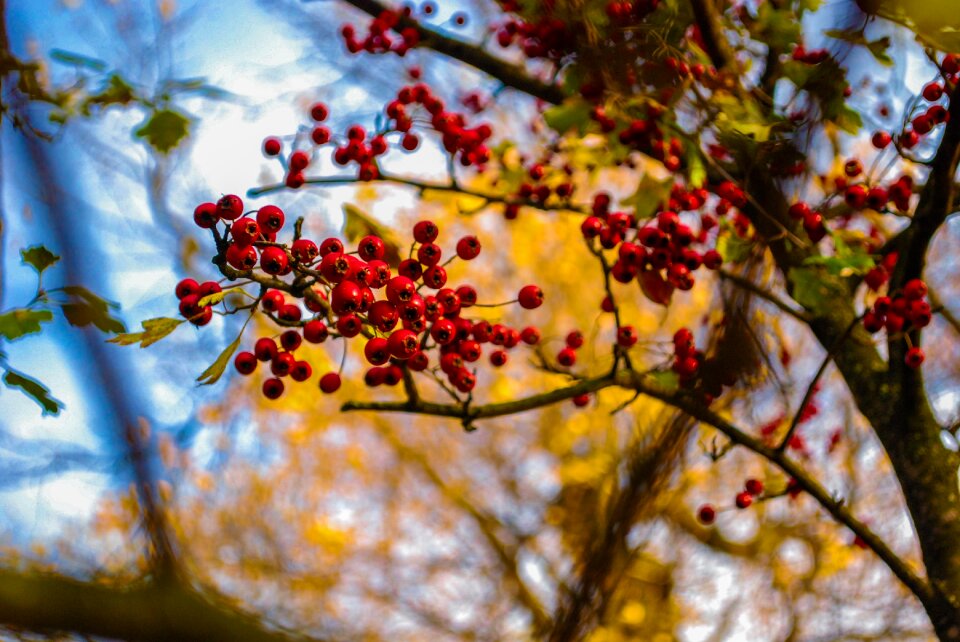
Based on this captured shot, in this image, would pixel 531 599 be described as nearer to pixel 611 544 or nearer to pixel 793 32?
pixel 793 32

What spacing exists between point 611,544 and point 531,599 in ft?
32.8

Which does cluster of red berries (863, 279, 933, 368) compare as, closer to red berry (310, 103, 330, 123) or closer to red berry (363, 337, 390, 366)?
red berry (363, 337, 390, 366)

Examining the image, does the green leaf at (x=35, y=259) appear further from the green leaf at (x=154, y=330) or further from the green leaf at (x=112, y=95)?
the green leaf at (x=112, y=95)

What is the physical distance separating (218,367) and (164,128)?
2294 millimetres

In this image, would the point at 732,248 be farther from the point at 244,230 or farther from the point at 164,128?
the point at 164,128

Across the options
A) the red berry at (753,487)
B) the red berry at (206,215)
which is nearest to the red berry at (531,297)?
the red berry at (206,215)

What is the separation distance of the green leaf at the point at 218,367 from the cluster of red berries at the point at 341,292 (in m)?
0.12

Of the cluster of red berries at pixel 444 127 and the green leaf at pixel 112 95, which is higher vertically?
the cluster of red berries at pixel 444 127

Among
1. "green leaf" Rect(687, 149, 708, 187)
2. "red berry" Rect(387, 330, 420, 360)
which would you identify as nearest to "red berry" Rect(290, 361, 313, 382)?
"red berry" Rect(387, 330, 420, 360)

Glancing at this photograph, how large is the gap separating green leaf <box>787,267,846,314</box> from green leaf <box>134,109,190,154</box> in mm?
3036

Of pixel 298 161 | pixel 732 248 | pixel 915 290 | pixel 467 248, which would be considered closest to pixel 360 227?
pixel 298 161

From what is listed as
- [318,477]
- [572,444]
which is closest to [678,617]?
[572,444]

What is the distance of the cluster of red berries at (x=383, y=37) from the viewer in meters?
4.44

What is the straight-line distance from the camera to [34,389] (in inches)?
91.3
